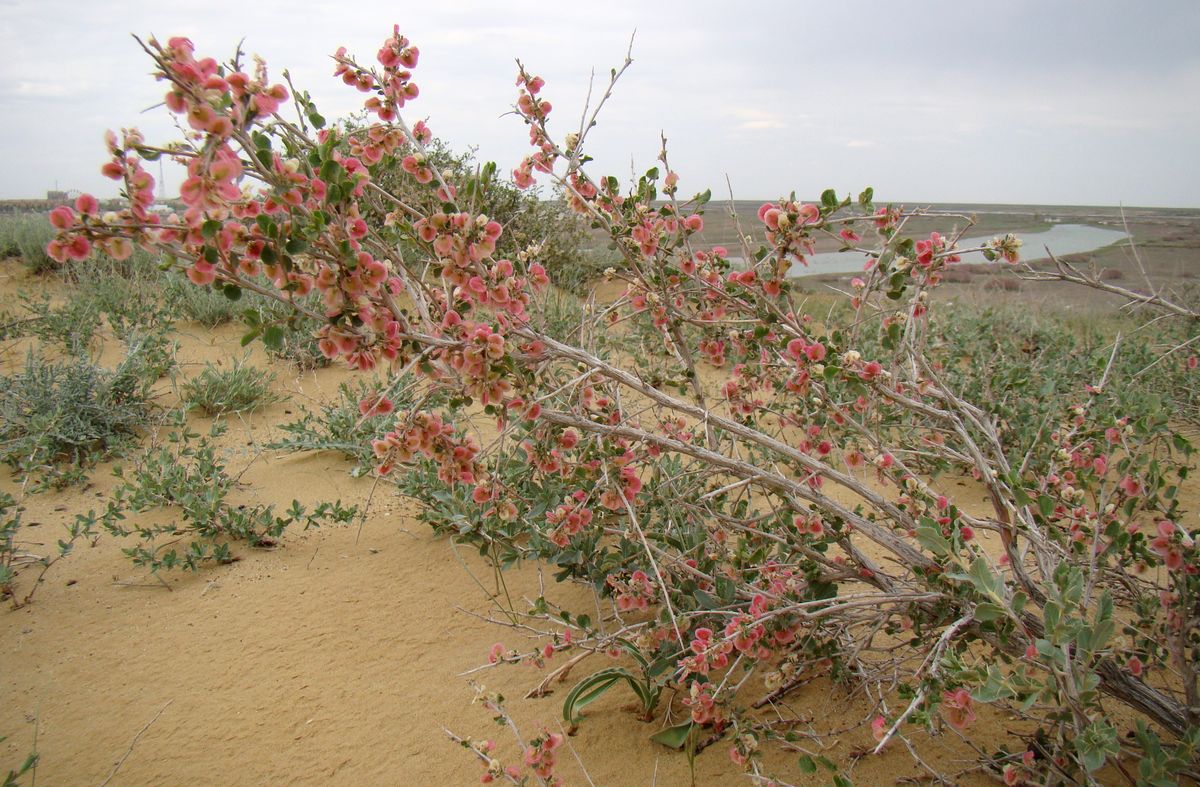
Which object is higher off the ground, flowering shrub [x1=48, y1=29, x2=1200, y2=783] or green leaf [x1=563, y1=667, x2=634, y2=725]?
flowering shrub [x1=48, y1=29, x2=1200, y2=783]

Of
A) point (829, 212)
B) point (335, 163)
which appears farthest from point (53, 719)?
point (829, 212)

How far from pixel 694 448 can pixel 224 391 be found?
3388 millimetres

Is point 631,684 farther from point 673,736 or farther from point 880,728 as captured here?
point 880,728

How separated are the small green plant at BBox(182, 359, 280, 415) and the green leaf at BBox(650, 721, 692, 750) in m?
3.19

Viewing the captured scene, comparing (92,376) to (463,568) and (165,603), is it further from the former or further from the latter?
(463,568)

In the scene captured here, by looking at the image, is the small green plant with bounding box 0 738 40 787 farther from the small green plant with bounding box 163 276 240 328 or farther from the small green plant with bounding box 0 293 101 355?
the small green plant with bounding box 163 276 240 328

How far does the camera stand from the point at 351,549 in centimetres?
279

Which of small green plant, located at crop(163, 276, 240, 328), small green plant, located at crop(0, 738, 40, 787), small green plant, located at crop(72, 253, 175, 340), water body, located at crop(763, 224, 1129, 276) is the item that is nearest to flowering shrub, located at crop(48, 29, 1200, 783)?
small green plant, located at crop(0, 738, 40, 787)

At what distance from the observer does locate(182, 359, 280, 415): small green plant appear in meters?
4.06

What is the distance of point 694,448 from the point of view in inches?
65.9

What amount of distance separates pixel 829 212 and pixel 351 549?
2117 mm

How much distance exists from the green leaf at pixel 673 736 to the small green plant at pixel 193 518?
1489 mm

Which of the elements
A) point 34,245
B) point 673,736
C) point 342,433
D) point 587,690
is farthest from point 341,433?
point 34,245

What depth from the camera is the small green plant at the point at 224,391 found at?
13.3 feet
